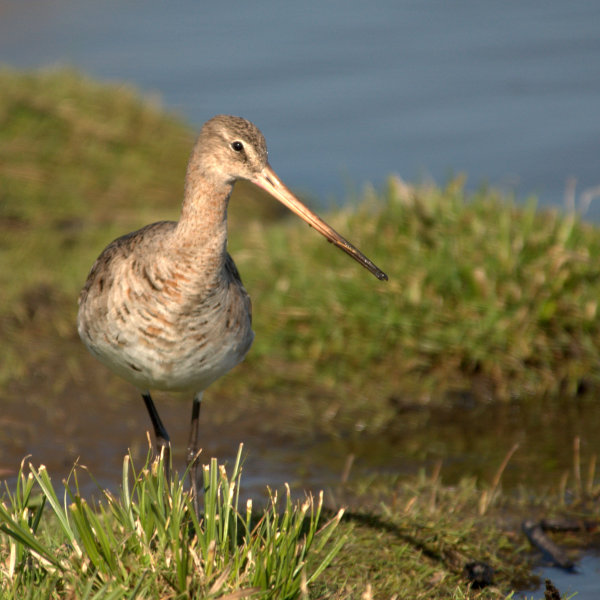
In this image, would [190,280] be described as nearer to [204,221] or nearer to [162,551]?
[204,221]

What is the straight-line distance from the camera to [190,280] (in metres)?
4.27

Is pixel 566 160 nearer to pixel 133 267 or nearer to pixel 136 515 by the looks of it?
pixel 133 267

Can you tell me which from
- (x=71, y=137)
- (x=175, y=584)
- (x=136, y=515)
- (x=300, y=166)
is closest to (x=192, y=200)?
(x=136, y=515)

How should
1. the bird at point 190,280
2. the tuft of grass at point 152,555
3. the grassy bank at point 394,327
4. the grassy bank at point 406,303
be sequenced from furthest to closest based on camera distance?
the grassy bank at point 406,303, the grassy bank at point 394,327, the bird at point 190,280, the tuft of grass at point 152,555

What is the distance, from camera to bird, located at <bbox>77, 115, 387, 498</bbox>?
4.27 meters

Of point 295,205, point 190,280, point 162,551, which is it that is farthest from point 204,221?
point 162,551

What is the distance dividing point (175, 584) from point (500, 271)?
3.51m

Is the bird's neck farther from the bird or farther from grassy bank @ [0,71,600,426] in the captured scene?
grassy bank @ [0,71,600,426]

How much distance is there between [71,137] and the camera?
946 cm

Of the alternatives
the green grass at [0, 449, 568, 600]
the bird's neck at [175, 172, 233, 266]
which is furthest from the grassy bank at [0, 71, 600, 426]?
the green grass at [0, 449, 568, 600]

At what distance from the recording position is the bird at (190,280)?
4.27 m

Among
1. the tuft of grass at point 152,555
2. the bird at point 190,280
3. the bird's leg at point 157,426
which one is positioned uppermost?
the bird at point 190,280

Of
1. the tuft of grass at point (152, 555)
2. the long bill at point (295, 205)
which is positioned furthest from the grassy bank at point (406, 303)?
the tuft of grass at point (152, 555)

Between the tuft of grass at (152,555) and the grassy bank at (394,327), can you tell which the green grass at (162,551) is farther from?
the grassy bank at (394,327)
